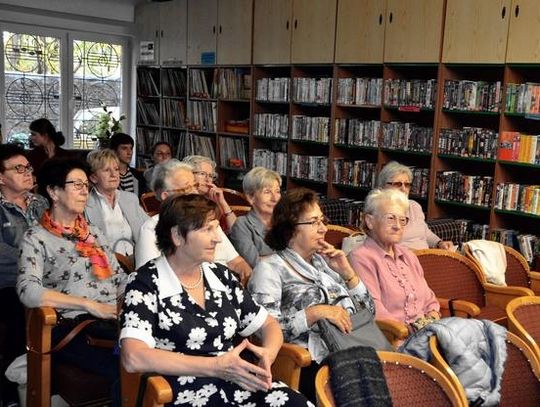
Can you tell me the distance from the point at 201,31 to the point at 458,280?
17.0ft

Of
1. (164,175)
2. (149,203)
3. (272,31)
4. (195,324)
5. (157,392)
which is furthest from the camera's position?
(272,31)

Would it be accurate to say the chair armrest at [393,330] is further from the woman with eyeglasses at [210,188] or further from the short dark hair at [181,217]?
the woman with eyeglasses at [210,188]

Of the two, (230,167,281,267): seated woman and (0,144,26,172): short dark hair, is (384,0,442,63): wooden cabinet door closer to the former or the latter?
(230,167,281,267): seated woman

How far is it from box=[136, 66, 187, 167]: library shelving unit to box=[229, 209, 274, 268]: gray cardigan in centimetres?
465

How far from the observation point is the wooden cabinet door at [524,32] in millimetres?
4797

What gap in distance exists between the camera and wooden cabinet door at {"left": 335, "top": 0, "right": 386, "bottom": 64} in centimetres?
589

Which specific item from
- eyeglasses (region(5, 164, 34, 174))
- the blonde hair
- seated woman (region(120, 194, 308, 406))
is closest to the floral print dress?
seated woman (region(120, 194, 308, 406))

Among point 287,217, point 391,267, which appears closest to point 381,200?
point 391,267

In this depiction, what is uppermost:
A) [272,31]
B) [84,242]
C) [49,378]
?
[272,31]

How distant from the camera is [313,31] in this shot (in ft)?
21.3

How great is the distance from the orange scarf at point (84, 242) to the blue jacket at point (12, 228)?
0.25 metres

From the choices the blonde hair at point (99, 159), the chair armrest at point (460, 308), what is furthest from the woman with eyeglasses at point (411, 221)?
Answer: the blonde hair at point (99, 159)

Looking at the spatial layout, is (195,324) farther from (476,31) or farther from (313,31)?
(313,31)

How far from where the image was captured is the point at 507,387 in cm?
249
